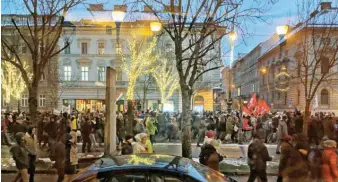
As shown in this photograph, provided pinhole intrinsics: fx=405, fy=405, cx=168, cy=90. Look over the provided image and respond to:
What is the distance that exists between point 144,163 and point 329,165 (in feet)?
14.7

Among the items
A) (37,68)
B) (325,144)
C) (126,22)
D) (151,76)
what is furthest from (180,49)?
(151,76)

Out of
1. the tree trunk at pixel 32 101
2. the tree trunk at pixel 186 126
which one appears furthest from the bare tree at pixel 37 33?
the tree trunk at pixel 186 126

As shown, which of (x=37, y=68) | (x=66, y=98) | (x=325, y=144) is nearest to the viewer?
(x=325, y=144)

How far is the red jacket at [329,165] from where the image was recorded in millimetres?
7969

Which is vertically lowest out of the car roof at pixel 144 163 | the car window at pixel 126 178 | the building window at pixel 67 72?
the car window at pixel 126 178

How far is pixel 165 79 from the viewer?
2267 cm

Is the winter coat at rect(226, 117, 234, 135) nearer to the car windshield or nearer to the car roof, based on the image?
the car windshield

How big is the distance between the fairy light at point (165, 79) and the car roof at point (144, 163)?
15.7 metres

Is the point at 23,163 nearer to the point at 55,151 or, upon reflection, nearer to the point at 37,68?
the point at 55,151

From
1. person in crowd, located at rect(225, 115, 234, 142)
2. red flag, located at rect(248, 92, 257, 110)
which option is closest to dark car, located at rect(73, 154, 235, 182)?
person in crowd, located at rect(225, 115, 234, 142)

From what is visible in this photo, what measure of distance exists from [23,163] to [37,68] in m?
6.06

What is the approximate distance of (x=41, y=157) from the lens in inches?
579

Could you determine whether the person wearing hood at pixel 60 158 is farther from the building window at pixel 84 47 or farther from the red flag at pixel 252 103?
the red flag at pixel 252 103

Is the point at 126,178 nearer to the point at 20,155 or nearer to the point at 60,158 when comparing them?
the point at 20,155
